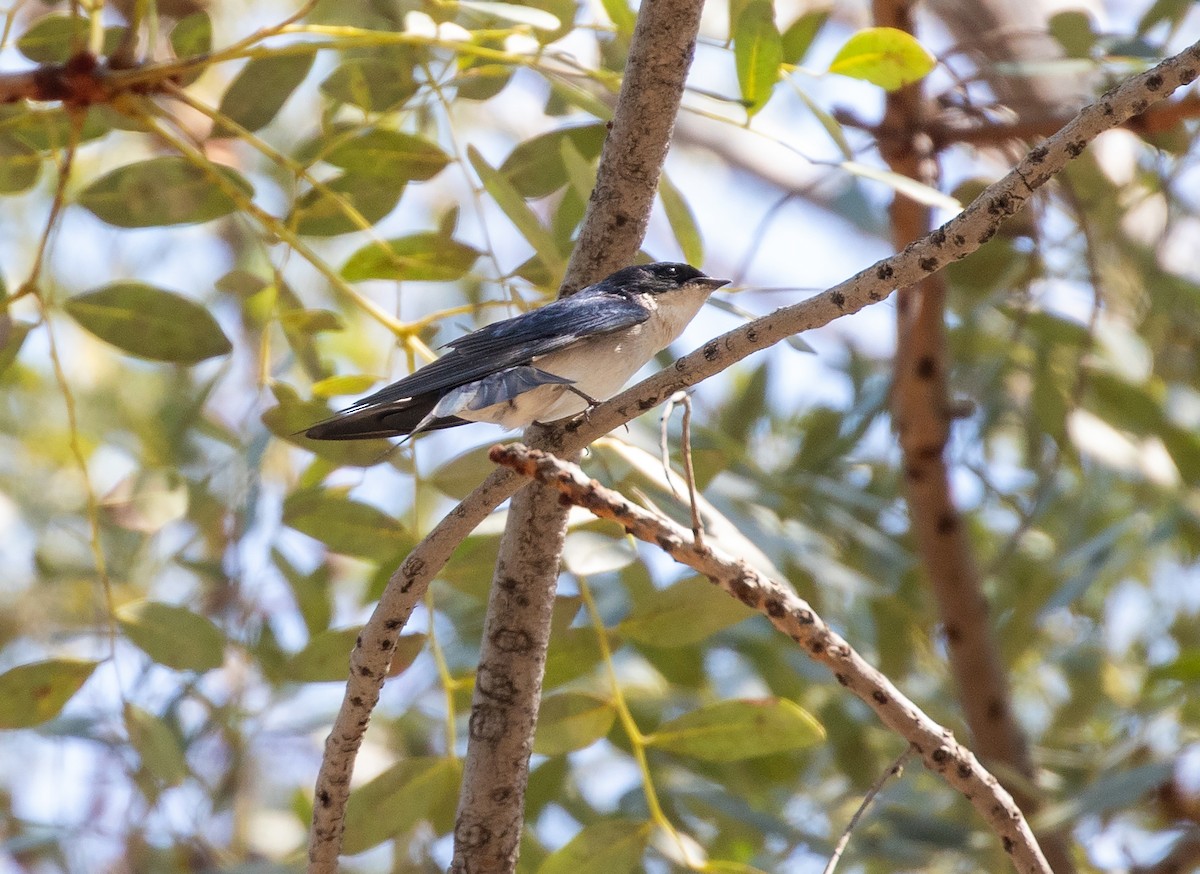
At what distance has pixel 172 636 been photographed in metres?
2.35

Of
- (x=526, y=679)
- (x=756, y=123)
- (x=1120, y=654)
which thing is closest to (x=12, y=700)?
(x=526, y=679)

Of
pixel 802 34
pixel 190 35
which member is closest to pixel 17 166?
pixel 190 35

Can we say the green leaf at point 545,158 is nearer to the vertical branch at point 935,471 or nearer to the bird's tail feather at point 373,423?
the bird's tail feather at point 373,423

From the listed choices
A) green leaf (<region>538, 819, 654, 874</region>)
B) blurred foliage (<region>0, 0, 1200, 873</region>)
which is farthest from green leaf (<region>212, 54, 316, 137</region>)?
green leaf (<region>538, 819, 654, 874</region>)

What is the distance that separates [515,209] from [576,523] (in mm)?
533

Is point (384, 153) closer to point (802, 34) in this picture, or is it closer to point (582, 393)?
point (582, 393)

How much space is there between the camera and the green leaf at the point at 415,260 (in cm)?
256

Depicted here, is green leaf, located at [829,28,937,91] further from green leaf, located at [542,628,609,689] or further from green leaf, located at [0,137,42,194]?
green leaf, located at [0,137,42,194]

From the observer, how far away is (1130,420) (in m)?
3.60

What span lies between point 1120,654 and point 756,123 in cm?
301

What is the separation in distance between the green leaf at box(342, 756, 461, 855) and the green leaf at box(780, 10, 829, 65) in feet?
5.28

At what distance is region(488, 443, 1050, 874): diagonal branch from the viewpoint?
1.47 m

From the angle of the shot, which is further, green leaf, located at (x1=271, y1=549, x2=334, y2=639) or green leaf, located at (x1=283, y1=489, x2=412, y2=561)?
green leaf, located at (x1=271, y1=549, x2=334, y2=639)

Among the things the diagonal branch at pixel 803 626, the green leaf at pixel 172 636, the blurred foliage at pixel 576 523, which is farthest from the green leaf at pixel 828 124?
the green leaf at pixel 172 636
